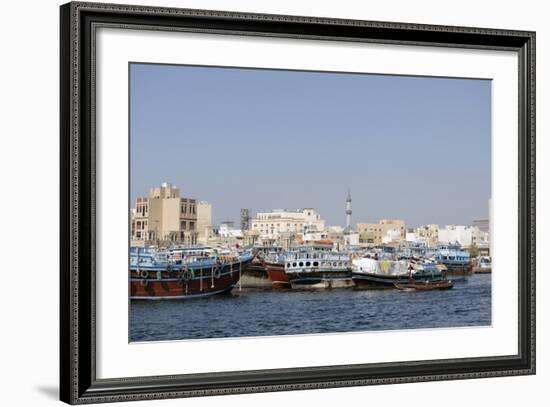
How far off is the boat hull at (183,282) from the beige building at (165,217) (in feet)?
0.52

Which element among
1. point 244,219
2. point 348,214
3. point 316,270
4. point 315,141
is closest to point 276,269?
point 316,270

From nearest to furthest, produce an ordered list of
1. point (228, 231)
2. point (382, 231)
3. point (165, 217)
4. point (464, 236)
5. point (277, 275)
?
point (165, 217) < point (228, 231) < point (277, 275) < point (382, 231) < point (464, 236)

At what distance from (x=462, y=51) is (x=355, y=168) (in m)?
0.82

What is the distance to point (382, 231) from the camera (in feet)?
16.2

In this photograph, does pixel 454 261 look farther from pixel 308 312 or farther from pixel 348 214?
pixel 308 312

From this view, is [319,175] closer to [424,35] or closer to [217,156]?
[217,156]

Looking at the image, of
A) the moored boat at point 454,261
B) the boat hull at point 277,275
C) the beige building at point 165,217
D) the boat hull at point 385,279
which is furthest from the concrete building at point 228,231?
the moored boat at point 454,261

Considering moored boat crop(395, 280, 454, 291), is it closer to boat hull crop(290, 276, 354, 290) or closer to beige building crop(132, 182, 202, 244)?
boat hull crop(290, 276, 354, 290)

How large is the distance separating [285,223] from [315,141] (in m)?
0.47

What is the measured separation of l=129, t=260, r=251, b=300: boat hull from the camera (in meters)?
4.48

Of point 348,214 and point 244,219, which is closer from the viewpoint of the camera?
point 244,219

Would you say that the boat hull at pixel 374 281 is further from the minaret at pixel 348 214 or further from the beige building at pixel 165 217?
the beige building at pixel 165 217

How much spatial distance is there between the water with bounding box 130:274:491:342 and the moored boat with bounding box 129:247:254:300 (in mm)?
46

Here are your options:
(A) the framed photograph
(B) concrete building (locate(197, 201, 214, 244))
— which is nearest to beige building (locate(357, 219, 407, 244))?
(A) the framed photograph
